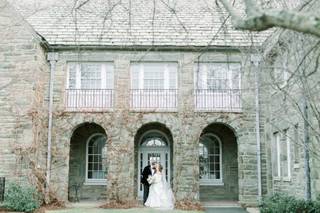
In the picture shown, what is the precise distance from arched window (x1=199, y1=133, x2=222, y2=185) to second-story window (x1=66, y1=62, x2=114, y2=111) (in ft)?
17.8

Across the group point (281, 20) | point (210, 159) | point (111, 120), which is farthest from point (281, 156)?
point (281, 20)

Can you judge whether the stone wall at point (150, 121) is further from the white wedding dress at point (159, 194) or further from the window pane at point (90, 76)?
the window pane at point (90, 76)

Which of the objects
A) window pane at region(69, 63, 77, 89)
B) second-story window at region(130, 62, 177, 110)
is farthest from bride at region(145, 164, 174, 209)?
window pane at region(69, 63, 77, 89)

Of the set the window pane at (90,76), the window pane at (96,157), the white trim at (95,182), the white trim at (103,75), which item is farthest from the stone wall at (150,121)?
the window pane at (96,157)

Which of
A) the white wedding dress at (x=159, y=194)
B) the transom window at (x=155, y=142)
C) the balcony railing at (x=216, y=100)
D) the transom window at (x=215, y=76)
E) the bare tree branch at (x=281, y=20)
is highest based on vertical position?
the transom window at (x=215, y=76)

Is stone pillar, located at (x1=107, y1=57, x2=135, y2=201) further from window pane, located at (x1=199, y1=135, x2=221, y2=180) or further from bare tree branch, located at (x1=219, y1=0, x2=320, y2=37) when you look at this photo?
bare tree branch, located at (x1=219, y1=0, x2=320, y2=37)

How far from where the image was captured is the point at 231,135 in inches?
865

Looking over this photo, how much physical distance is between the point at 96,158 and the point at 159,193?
448cm

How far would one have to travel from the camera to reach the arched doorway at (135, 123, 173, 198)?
72.3 feet

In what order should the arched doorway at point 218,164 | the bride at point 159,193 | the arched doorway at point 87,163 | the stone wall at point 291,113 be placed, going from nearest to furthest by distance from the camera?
the stone wall at point 291,113, the bride at point 159,193, the arched doorway at point 87,163, the arched doorway at point 218,164

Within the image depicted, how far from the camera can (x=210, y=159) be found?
73.4 ft

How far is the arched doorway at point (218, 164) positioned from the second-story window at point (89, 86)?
519 centimetres

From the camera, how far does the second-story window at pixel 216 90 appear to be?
65.1 ft

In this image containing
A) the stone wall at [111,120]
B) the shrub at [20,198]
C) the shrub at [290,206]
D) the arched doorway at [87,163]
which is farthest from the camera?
the arched doorway at [87,163]
